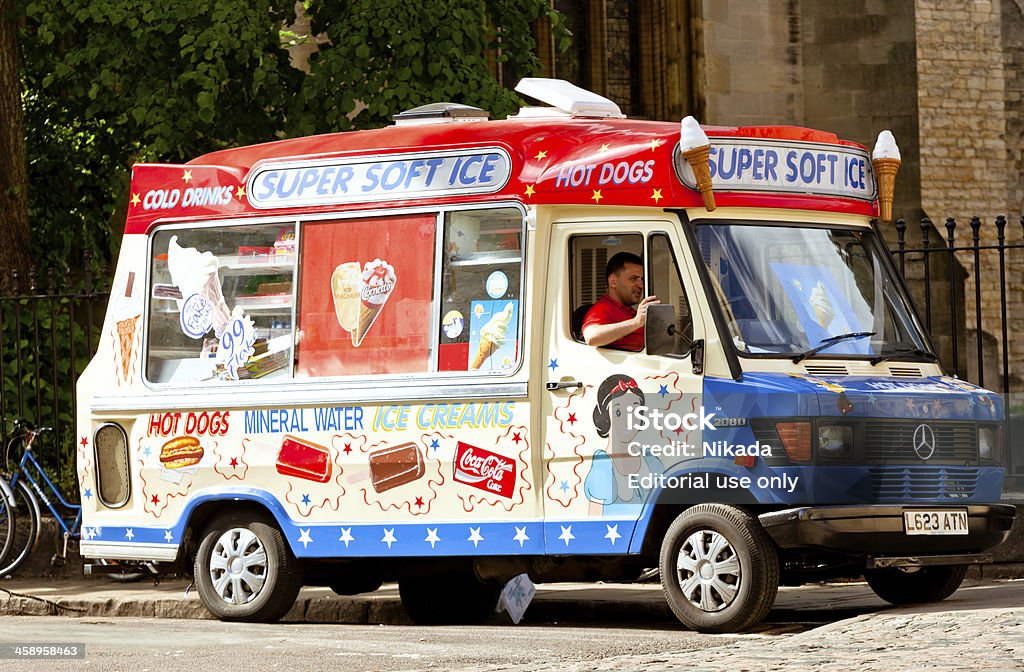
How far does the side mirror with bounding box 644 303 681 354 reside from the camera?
9.62 metres

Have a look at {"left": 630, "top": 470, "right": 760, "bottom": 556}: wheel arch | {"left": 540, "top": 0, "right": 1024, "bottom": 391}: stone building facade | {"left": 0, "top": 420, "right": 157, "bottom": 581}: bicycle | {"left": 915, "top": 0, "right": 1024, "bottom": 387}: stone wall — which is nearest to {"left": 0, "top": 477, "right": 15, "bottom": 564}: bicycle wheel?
{"left": 0, "top": 420, "right": 157, "bottom": 581}: bicycle

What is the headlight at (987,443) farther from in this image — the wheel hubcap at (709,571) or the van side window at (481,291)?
the van side window at (481,291)

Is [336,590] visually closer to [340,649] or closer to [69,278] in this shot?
[340,649]

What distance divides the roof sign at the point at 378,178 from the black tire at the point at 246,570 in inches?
74.4

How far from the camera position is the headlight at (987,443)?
398 inches

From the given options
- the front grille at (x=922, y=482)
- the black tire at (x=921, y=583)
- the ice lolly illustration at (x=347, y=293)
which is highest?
the ice lolly illustration at (x=347, y=293)

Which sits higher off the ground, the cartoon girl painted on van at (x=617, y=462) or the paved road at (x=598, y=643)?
the cartoon girl painted on van at (x=617, y=462)

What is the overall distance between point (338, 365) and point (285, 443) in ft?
1.85

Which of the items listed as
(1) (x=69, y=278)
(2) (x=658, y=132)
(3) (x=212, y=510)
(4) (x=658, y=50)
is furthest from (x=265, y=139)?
(4) (x=658, y=50)

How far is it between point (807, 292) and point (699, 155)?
3.01 feet

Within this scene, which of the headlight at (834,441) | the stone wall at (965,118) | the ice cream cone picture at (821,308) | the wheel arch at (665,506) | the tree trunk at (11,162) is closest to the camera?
the headlight at (834,441)

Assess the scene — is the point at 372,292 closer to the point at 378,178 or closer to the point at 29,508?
the point at 378,178

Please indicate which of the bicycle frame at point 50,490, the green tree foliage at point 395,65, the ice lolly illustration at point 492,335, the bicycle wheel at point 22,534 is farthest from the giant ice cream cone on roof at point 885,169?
the bicycle wheel at point 22,534

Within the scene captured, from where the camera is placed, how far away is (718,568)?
968 centimetres
